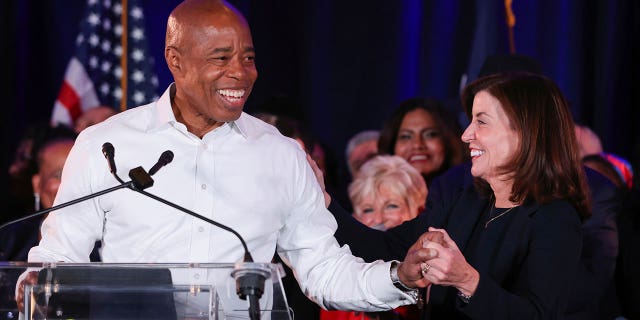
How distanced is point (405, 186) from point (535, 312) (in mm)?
1496

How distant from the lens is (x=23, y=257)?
394 centimetres

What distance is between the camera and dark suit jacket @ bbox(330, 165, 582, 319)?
2.74 m

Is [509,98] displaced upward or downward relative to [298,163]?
upward

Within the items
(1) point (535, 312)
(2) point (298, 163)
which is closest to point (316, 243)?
(2) point (298, 163)

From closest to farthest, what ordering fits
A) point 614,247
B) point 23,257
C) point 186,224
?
point 186,224, point 614,247, point 23,257

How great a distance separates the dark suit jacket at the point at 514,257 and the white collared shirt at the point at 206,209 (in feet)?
0.92

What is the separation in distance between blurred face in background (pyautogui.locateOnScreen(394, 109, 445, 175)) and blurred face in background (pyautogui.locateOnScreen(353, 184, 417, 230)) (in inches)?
23.2

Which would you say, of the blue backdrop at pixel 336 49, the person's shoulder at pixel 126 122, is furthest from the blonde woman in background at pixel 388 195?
the blue backdrop at pixel 336 49

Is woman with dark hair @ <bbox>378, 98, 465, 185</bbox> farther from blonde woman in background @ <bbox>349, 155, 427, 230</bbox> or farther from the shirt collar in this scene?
the shirt collar

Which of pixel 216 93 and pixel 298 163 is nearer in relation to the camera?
pixel 216 93

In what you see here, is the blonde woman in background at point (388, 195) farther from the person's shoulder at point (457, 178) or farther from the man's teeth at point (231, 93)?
the man's teeth at point (231, 93)

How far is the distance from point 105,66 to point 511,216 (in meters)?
4.11

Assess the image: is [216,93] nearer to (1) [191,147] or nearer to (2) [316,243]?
(1) [191,147]

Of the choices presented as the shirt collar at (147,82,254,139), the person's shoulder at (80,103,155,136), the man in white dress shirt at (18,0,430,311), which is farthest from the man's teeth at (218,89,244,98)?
the person's shoulder at (80,103,155,136)
